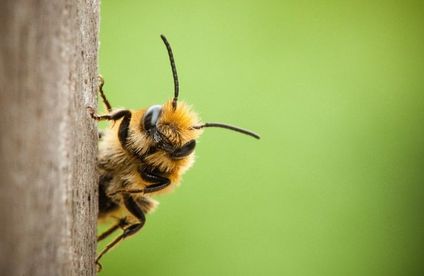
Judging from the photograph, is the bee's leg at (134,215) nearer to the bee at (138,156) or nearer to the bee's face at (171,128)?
the bee at (138,156)

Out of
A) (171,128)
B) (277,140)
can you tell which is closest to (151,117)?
(171,128)

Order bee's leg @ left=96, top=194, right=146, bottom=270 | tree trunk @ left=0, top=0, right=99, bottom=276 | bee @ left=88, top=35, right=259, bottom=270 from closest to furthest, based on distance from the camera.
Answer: tree trunk @ left=0, top=0, right=99, bottom=276 < bee @ left=88, top=35, right=259, bottom=270 < bee's leg @ left=96, top=194, right=146, bottom=270

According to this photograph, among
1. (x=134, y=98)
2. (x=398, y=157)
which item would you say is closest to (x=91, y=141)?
(x=134, y=98)

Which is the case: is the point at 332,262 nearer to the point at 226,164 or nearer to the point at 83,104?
the point at 226,164

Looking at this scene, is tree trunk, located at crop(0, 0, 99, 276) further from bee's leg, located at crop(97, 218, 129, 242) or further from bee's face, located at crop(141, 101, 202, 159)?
bee's leg, located at crop(97, 218, 129, 242)

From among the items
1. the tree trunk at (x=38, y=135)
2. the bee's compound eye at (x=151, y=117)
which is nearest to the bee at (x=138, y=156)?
the bee's compound eye at (x=151, y=117)

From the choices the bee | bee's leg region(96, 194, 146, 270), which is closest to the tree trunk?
the bee

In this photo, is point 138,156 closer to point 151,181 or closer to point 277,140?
point 151,181
